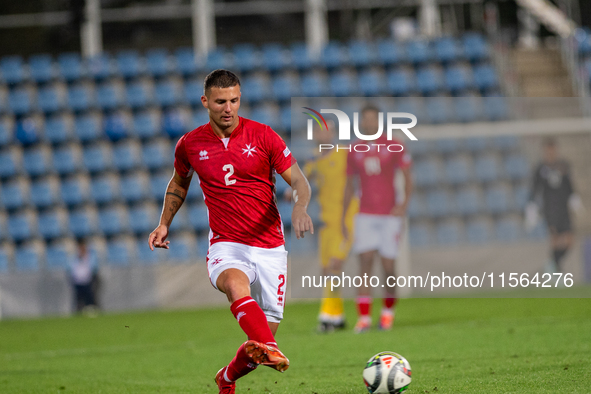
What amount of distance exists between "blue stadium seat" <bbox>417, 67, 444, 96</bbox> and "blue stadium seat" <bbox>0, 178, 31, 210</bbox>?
29.1 feet

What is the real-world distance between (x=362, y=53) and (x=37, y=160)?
772cm

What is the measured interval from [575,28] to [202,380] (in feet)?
56.7

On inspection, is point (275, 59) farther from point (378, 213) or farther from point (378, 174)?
point (378, 213)

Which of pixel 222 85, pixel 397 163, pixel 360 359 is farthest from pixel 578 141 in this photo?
pixel 222 85

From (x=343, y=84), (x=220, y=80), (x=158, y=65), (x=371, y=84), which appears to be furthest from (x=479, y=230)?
(x=220, y=80)

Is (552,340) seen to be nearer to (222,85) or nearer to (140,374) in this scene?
(140,374)

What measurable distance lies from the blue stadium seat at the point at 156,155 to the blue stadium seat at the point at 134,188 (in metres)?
0.33

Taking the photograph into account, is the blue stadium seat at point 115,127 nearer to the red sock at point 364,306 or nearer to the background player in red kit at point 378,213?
the background player in red kit at point 378,213

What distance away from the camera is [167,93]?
17594mm

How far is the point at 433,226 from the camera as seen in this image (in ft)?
42.6

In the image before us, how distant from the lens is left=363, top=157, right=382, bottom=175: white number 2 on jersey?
912cm

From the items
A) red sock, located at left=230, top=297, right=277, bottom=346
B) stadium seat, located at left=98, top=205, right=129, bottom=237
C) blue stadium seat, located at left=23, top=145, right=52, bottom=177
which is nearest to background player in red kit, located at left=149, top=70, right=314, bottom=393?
red sock, located at left=230, top=297, right=277, bottom=346

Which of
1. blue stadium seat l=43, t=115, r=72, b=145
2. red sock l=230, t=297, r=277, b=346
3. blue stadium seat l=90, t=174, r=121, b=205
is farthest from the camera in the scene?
blue stadium seat l=43, t=115, r=72, b=145

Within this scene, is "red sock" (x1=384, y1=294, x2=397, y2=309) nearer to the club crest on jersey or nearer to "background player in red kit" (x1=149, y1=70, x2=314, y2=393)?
"background player in red kit" (x1=149, y1=70, x2=314, y2=393)
